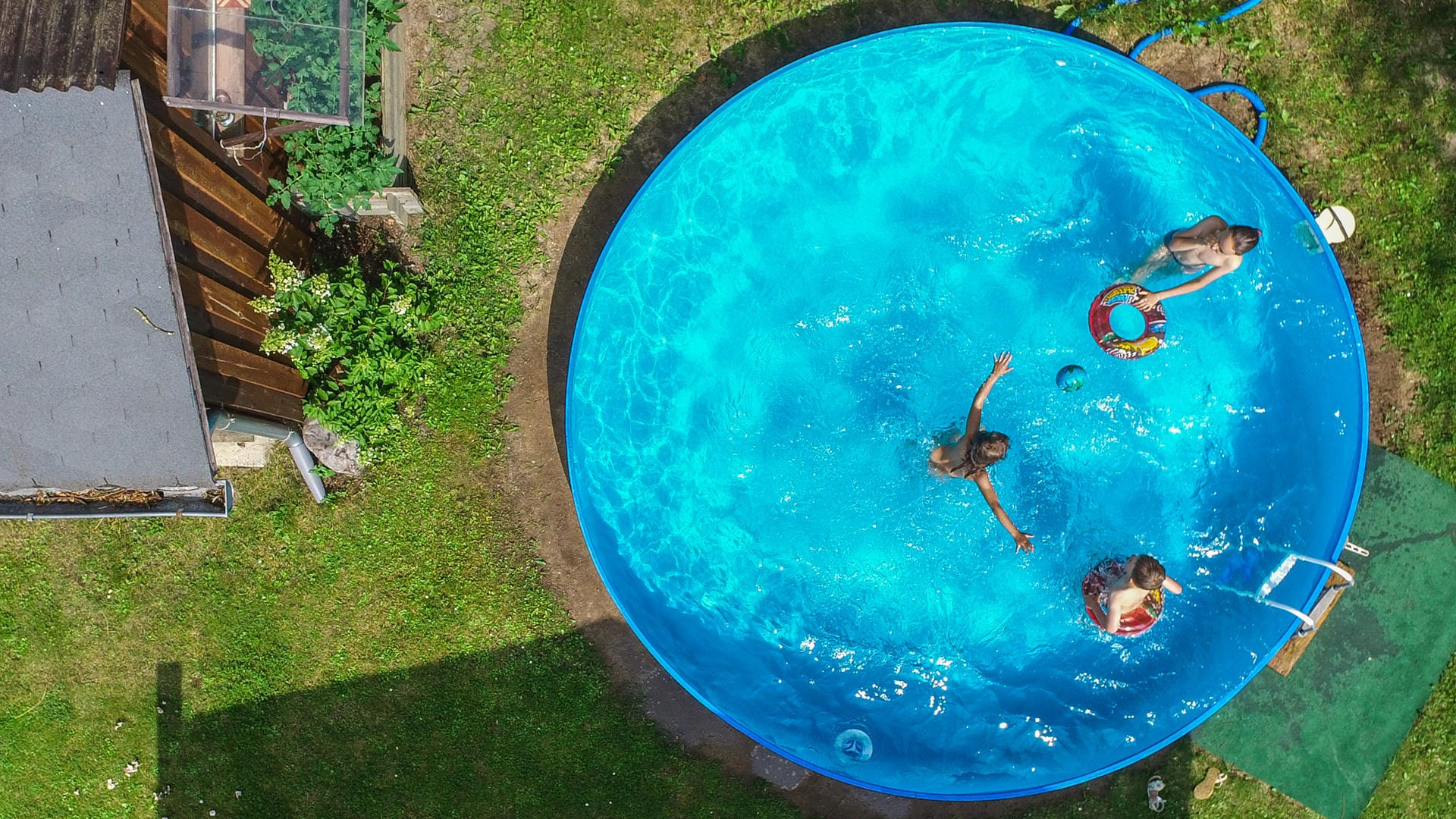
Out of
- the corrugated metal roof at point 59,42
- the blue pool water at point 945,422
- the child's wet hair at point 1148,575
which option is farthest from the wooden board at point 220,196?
the child's wet hair at point 1148,575

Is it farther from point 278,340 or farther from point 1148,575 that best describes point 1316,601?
point 278,340

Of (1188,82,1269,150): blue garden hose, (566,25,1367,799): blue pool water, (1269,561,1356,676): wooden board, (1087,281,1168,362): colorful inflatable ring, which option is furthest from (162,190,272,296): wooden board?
(1269,561,1356,676): wooden board

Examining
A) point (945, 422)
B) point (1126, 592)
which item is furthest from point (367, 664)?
point (1126, 592)

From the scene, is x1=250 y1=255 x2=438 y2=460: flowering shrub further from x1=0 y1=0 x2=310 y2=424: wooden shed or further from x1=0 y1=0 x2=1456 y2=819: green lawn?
x1=0 y1=0 x2=1456 y2=819: green lawn

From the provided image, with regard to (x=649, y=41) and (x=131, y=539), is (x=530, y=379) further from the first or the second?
(x=131, y=539)

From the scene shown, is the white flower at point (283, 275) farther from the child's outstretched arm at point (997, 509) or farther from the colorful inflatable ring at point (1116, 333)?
the colorful inflatable ring at point (1116, 333)
